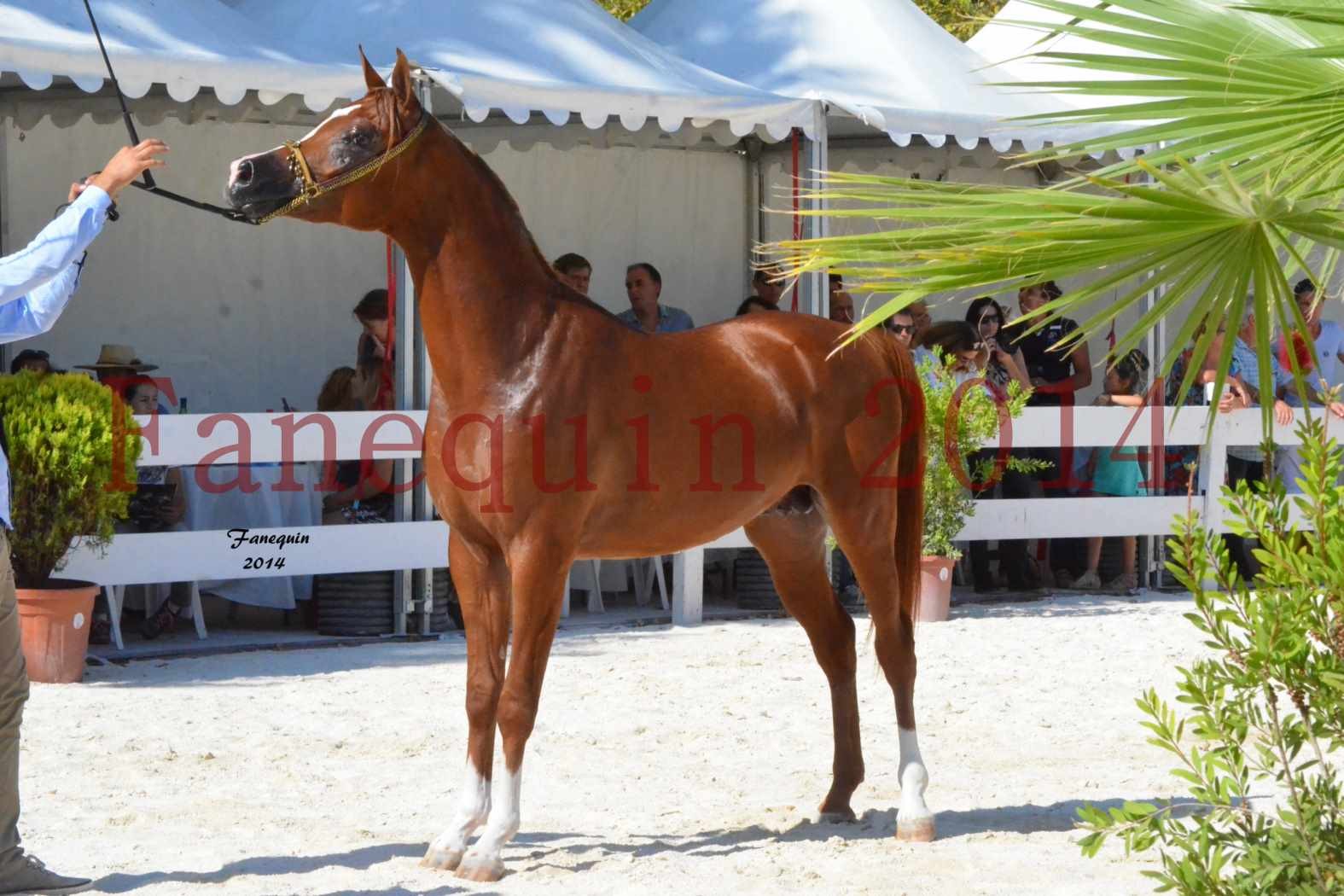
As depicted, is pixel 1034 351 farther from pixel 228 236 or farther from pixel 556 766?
pixel 556 766

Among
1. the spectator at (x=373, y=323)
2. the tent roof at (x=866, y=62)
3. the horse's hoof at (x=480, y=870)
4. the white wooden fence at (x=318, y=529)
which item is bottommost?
the horse's hoof at (x=480, y=870)

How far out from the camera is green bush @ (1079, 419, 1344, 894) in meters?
2.96

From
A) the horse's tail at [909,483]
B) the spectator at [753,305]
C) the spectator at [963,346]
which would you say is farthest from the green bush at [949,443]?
the horse's tail at [909,483]

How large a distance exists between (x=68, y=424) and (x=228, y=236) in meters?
3.91

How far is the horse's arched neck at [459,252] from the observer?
4.88m

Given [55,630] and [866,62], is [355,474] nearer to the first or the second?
[55,630]

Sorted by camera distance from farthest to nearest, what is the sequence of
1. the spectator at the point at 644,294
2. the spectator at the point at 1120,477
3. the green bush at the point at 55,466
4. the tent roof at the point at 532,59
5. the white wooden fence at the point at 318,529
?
the spectator at the point at 1120,477
the spectator at the point at 644,294
the tent roof at the point at 532,59
the white wooden fence at the point at 318,529
the green bush at the point at 55,466

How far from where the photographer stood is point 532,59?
940 cm

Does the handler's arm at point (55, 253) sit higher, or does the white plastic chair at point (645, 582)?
the handler's arm at point (55, 253)

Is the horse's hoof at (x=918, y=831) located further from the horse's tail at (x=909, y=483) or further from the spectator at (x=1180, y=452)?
the spectator at (x=1180, y=452)

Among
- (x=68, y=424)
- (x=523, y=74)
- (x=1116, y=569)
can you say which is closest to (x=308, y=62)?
(x=523, y=74)

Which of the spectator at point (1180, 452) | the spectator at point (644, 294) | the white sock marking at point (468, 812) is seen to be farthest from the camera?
the spectator at point (1180, 452)

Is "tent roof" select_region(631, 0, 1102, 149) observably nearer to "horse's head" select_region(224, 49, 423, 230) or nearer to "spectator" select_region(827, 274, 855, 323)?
"spectator" select_region(827, 274, 855, 323)

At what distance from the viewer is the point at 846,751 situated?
17.8ft
